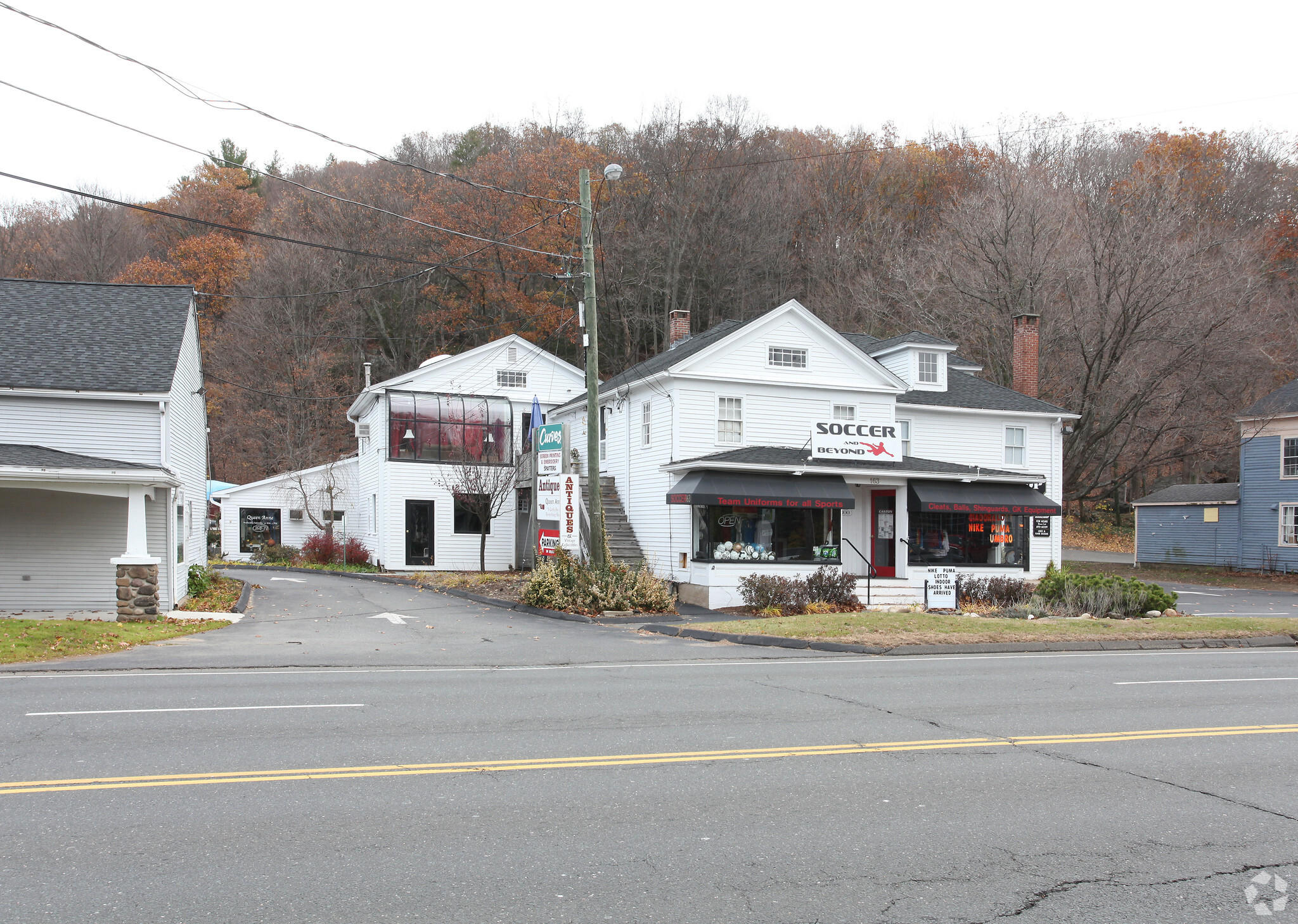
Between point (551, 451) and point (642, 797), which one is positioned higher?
point (551, 451)

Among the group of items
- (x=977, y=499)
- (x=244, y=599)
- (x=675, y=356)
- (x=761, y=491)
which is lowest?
(x=244, y=599)

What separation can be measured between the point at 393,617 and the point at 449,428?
593 inches

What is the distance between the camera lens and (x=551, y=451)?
23625mm

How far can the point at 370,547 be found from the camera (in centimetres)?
3747

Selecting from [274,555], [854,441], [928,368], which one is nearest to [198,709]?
[854,441]

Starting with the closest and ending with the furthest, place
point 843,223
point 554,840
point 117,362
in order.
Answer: point 554,840 < point 117,362 < point 843,223

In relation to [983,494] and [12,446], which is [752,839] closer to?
[12,446]

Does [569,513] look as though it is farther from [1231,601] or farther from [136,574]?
[1231,601]

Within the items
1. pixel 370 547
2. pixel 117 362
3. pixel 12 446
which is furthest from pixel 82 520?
pixel 370 547

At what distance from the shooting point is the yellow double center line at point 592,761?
22.0 ft

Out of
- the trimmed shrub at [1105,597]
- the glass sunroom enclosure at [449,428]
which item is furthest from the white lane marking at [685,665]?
the glass sunroom enclosure at [449,428]

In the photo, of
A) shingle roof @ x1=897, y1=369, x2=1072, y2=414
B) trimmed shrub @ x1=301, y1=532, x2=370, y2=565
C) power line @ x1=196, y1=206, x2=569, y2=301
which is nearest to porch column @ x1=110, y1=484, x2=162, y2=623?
power line @ x1=196, y1=206, x2=569, y2=301

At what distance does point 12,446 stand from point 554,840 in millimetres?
18478

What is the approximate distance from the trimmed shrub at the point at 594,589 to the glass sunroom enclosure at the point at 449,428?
12598 mm
